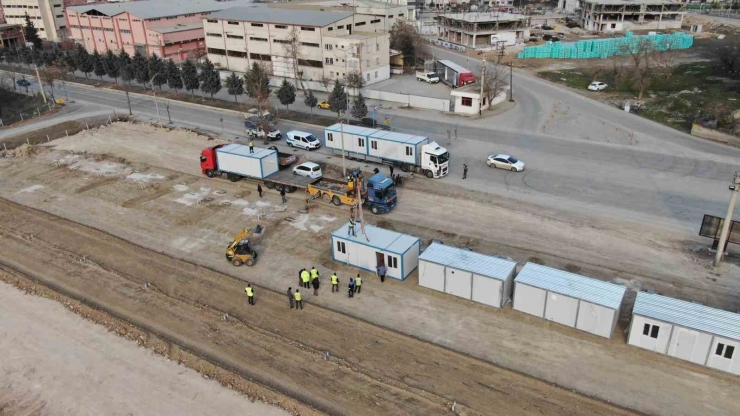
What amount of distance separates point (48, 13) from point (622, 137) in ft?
409

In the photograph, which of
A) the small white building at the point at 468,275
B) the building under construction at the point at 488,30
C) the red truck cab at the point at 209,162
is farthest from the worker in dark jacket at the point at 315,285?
the building under construction at the point at 488,30

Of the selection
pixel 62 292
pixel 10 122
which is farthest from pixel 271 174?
pixel 10 122

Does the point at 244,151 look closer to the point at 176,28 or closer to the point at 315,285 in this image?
the point at 315,285

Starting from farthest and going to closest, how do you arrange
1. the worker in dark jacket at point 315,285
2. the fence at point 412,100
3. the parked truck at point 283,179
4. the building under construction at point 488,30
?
the building under construction at point 488,30, the fence at point 412,100, the parked truck at point 283,179, the worker in dark jacket at point 315,285

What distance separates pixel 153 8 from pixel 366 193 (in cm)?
7984

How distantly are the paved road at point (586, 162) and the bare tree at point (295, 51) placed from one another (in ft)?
46.7

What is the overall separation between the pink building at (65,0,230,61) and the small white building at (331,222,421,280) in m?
70.8

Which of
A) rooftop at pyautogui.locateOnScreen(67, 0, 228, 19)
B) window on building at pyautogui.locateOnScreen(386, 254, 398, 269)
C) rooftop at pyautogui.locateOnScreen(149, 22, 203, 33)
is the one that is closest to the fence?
window on building at pyautogui.locateOnScreen(386, 254, 398, 269)

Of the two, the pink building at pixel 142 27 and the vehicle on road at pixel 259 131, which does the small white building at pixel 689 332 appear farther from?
the pink building at pixel 142 27

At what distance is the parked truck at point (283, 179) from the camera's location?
113 ft

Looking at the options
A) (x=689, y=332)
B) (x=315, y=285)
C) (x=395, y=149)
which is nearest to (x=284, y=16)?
(x=395, y=149)

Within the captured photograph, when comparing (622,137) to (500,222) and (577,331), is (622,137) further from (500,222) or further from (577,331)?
(577,331)

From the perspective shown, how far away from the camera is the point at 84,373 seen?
21.6m

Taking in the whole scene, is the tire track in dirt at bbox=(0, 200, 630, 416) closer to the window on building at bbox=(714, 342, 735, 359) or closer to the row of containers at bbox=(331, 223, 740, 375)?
the row of containers at bbox=(331, 223, 740, 375)
